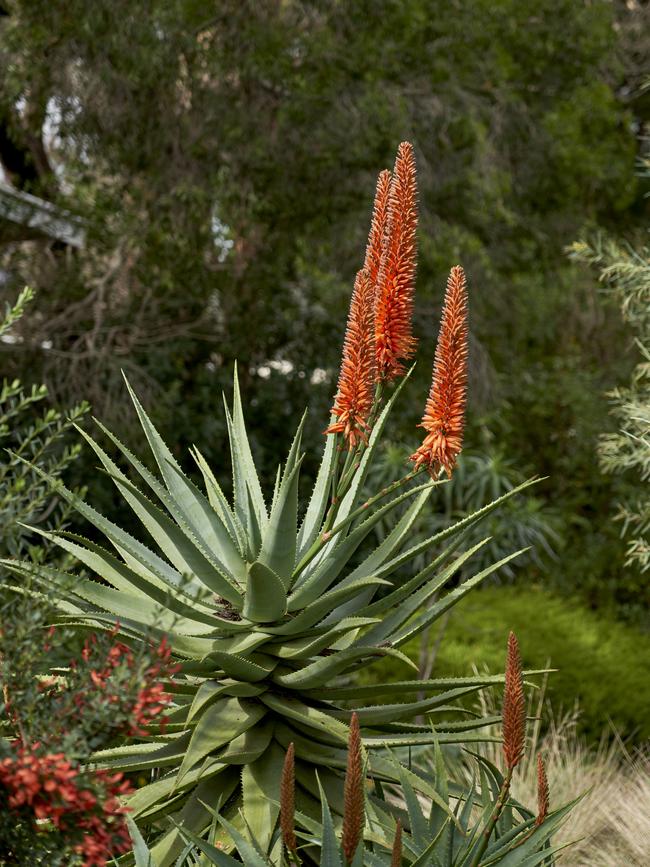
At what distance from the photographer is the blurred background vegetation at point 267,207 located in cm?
920

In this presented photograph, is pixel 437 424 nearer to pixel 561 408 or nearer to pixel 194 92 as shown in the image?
pixel 194 92

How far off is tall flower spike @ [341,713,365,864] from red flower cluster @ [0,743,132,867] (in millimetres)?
375

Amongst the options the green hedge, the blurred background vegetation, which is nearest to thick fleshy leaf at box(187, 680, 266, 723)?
the green hedge

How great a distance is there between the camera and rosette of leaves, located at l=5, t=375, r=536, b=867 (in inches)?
120

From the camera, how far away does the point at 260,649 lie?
10.6 ft

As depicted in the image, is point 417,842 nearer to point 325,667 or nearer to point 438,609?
point 325,667

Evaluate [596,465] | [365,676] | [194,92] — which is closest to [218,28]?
[194,92]

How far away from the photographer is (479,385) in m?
11.4

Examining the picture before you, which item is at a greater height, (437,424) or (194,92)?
(194,92)

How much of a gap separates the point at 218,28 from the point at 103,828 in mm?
8694

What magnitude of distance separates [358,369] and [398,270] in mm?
278

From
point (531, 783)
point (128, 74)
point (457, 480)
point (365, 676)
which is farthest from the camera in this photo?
point (457, 480)

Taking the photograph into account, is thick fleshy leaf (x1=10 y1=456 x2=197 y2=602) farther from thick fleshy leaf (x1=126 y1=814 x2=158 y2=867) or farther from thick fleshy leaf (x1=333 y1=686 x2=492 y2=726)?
thick fleshy leaf (x1=126 y1=814 x2=158 y2=867)

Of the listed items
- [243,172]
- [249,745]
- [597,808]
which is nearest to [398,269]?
[249,745]
